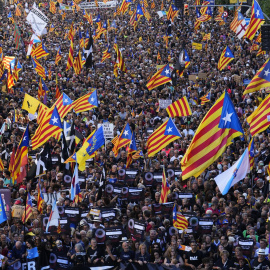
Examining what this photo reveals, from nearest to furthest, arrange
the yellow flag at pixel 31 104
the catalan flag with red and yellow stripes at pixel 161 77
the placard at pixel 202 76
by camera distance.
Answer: the yellow flag at pixel 31 104
the catalan flag with red and yellow stripes at pixel 161 77
the placard at pixel 202 76

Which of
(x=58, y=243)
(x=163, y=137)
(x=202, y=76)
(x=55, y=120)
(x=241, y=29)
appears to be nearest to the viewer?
(x=58, y=243)

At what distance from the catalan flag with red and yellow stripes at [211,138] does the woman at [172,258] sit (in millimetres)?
1370

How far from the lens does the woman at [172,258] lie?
14.2 m

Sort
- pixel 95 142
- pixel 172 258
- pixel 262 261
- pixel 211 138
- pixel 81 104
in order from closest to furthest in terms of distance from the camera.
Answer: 1. pixel 262 261
2. pixel 172 258
3. pixel 211 138
4. pixel 95 142
5. pixel 81 104

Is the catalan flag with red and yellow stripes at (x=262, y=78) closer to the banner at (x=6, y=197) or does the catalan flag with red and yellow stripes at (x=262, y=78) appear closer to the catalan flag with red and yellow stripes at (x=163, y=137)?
the catalan flag with red and yellow stripes at (x=163, y=137)

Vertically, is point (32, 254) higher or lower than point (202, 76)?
lower

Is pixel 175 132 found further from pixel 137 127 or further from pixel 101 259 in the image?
pixel 101 259

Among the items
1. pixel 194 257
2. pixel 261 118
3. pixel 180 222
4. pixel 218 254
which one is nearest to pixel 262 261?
pixel 218 254

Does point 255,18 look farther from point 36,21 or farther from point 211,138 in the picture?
point 211,138

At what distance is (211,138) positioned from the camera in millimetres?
14680

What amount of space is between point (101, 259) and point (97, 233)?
2.19 feet

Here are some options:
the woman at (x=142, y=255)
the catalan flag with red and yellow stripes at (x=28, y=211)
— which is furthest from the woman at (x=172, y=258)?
the catalan flag with red and yellow stripes at (x=28, y=211)

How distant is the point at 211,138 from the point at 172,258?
2.31m

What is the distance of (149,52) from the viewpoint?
4253 centimetres
